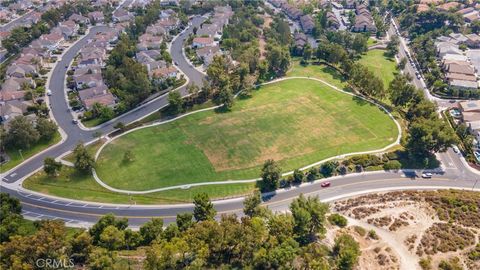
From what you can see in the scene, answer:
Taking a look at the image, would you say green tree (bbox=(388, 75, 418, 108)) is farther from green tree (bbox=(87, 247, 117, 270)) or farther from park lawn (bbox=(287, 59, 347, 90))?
green tree (bbox=(87, 247, 117, 270))

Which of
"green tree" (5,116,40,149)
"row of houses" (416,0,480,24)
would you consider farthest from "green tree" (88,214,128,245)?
"row of houses" (416,0,480,24)

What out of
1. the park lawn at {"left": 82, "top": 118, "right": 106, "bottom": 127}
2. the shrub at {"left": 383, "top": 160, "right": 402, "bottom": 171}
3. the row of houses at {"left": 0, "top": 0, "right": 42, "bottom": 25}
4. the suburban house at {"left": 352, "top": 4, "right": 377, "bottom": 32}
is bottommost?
the shrub at {"left": 383, "top": 160, "right": 402, "bottom": 171}

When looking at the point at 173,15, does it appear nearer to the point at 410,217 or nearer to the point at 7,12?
the point at 7,12

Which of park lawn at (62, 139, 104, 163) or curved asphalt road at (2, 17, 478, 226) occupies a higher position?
park lawn at (62, 139, 104, 163)

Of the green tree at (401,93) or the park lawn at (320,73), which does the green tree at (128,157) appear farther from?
the green tree at (401,93)

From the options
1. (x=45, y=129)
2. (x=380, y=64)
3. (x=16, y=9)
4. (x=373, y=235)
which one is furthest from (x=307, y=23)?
(x=16, y=9)

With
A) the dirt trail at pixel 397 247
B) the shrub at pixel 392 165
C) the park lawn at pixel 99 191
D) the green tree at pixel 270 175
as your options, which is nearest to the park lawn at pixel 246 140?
the park lawn at pixel 99 191
